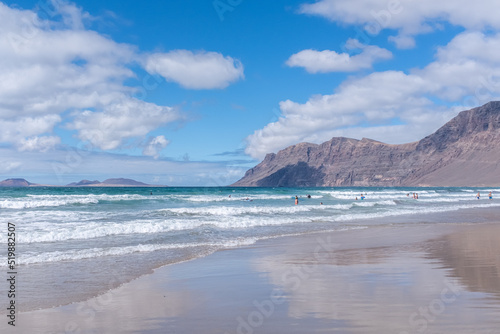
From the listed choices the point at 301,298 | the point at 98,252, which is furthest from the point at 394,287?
the point at 98,252

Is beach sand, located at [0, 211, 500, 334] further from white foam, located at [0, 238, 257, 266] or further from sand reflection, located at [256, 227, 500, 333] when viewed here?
white foam, located at [0, 238, 257, 266]

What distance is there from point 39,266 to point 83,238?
5.04 metres

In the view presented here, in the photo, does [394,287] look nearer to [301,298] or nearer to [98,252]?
[301,298]

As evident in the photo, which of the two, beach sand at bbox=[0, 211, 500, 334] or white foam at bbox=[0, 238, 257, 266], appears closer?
beach sand at bbox=[0, 211, 500, 334]

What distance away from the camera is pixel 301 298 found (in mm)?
6395

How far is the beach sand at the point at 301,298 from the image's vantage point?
512 centimetres

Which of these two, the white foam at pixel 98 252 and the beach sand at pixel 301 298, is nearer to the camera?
the beach sand at pixel 301 298

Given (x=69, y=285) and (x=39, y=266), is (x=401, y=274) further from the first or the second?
(x=39, y=266)

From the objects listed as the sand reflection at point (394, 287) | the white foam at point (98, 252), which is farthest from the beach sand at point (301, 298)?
the white foam at point (98, 252)

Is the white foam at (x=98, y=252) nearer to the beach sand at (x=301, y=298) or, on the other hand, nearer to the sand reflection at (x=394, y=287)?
the beach sand at (x=301, y=298)

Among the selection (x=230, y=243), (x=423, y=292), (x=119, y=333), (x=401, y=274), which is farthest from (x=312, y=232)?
(x=119, y=333)

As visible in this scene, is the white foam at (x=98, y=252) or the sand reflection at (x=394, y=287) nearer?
the sand reflection at (x=394, y=287)

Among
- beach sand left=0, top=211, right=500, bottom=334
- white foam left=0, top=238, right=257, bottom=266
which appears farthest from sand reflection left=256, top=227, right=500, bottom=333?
white foam left=0, top=238, right=257, bottom=266

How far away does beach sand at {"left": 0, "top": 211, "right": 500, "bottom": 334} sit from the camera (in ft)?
16.8
